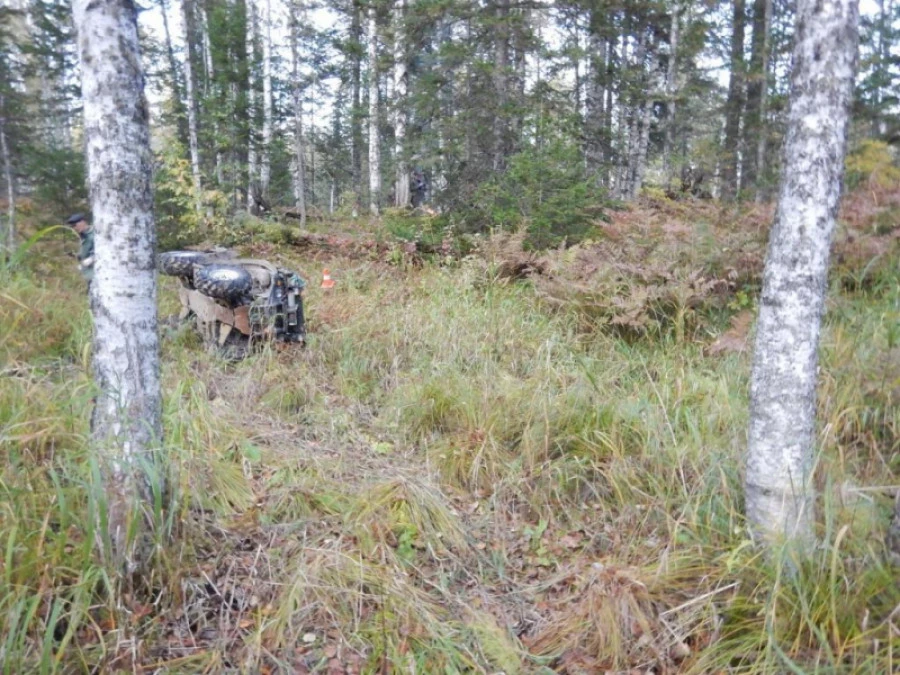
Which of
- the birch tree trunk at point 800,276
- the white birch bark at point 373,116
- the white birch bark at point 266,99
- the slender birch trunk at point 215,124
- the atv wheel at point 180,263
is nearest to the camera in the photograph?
the birch tree trunk at point 800,276

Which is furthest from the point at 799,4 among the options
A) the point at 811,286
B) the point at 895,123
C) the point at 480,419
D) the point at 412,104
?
the point at 895,123

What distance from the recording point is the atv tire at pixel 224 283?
5.61 metres

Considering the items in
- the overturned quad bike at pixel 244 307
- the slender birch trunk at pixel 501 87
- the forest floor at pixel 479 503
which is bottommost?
the forest floor at pixel 479 503

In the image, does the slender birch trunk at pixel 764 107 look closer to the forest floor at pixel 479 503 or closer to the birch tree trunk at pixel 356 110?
the forest floor at pixel 479 503

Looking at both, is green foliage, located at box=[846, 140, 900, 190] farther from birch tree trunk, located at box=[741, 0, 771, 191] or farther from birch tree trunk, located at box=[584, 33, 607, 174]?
birch tree trunk, located at box=[741, 0, 771, 191]

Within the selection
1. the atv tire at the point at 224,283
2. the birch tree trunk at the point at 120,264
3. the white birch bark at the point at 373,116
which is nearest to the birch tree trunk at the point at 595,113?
the white birch bark at the point at 373,116

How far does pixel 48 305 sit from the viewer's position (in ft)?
18.5

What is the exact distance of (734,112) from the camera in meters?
12.8

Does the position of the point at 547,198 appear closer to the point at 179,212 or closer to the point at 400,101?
the point at 400,101

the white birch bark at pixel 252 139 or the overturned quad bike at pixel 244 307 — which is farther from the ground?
the white birch bark at pixel 252 139

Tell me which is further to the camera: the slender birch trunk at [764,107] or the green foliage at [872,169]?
the slender birch trunk at [764,107]

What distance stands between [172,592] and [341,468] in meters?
1.36

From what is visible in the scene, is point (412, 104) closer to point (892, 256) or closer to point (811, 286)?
point (892, 256)

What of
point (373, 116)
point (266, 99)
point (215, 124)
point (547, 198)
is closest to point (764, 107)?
point (547, 198)
